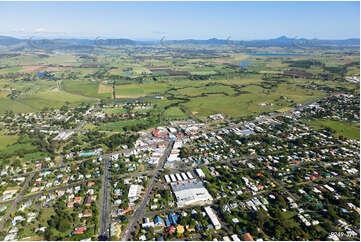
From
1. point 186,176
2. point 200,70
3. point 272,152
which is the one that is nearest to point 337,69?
point 200,70

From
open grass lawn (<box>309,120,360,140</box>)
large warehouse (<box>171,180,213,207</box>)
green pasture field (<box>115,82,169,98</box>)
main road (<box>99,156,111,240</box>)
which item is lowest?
main road (<box>99,156,111,240</box>)

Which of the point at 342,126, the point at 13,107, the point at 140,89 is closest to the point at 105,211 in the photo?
the point at 342,126

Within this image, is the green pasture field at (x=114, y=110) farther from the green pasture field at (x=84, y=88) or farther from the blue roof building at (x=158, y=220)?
the blue roof building at (x=158, y=220)

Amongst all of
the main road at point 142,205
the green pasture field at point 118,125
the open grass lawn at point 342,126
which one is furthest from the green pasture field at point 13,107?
the open grass lawn at point 342,126

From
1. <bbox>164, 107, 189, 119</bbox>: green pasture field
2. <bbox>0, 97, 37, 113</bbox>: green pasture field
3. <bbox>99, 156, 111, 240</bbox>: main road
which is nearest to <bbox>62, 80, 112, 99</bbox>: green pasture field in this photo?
<bbox>0, 97, 37, 113</bbox>: green pasture field

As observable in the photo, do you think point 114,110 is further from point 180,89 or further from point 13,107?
point 180,89

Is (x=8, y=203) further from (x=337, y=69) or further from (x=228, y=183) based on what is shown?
(x=337, y=69)

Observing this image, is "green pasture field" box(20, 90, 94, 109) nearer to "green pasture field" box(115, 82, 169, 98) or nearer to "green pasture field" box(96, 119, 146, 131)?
"green pasture field" box(115, 82, 169, 98)

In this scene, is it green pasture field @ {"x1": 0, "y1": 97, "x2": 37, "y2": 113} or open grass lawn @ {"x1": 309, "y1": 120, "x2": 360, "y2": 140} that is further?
green pasture field @ {"x1": 0, "y1": 97, "x2": 37, "y2": 113}
